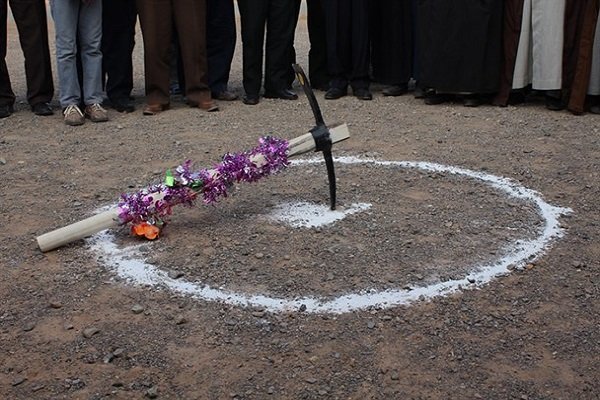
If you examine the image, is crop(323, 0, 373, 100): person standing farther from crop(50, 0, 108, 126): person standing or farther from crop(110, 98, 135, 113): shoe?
crop(50, 0, 108, 126): person standing

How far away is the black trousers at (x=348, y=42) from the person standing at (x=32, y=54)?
235 cm

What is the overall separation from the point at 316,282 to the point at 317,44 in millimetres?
4279

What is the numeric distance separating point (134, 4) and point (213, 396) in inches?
190

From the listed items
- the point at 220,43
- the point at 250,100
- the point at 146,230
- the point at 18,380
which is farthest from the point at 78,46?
the point at 18,380

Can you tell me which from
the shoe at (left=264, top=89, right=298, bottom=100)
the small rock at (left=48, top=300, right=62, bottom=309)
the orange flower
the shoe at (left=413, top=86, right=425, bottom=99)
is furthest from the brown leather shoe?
the small rock at (left=48, top=300, right=62, bottom=309)

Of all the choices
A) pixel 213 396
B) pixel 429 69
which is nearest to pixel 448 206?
pixel 213 396

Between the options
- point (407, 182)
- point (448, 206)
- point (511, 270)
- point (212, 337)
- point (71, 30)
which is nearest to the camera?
point (212, 337)

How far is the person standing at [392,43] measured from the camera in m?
7.16

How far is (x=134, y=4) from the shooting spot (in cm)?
689

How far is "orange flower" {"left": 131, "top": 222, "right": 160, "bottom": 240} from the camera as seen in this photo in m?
4.07

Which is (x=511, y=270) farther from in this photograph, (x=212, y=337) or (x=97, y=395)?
(x=97, y=395)

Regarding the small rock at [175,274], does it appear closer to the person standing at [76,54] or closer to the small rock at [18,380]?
the small rock at [18,380]

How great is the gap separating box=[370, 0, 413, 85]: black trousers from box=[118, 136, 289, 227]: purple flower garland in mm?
3277

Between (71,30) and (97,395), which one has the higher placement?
(71,30)
